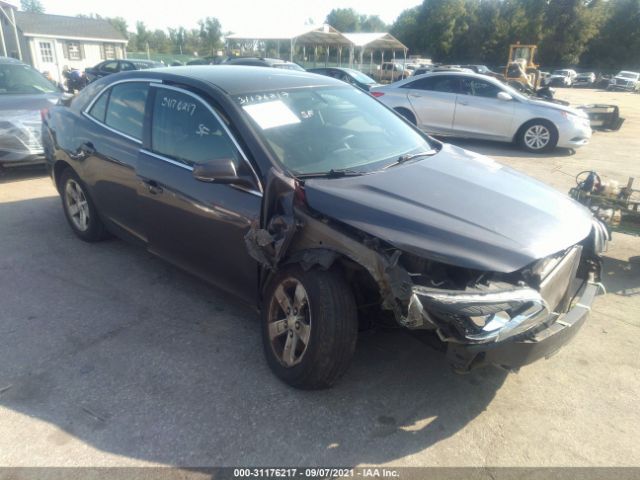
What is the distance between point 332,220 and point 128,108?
239 centimetres

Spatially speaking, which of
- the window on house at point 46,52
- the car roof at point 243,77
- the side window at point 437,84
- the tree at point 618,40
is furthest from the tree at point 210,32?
the car roof at point 243,77

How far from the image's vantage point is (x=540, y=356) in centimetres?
246

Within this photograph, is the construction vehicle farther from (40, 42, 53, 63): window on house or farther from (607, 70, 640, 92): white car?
(40, 42, 53, 63): window on house

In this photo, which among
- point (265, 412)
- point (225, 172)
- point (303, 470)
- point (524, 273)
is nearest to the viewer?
point (303, 470)

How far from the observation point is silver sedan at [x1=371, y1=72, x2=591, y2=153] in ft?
33.6

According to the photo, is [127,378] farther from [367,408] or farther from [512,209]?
[512,209]

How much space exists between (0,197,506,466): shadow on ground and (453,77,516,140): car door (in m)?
8.47

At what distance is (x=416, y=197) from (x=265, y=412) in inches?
58.2

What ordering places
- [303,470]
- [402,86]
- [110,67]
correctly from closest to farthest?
[303,470] < [402,86] < [110,67]

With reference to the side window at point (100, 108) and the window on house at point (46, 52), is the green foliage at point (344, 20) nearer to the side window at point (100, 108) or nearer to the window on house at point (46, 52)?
the window on house at point (46, 52)

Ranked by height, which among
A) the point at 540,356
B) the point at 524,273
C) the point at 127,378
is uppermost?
the point at 524,273

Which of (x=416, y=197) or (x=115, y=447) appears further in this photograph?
(x=416, y=197)

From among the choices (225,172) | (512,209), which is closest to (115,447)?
(225,172)

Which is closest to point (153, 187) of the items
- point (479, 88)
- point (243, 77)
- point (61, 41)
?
point (243, 77)
